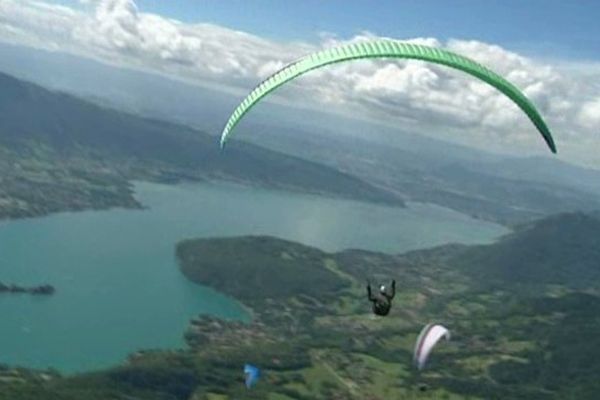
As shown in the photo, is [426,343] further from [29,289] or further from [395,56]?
[29,289]

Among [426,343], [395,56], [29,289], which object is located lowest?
[29,289]

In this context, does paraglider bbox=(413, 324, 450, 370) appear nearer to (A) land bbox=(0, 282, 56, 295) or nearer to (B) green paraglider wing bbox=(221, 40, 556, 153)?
(B) green paraglider wing bbox=(221, 40, 556, 153)

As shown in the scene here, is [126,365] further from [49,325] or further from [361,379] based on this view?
[361,379]

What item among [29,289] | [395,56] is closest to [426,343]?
[395,56]

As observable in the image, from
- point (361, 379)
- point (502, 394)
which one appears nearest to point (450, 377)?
point (502, 394)

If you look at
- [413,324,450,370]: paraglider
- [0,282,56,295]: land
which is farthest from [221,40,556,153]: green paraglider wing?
[0,282,56,295]: land

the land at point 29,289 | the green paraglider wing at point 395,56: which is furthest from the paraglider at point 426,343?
the land at point 29,289
